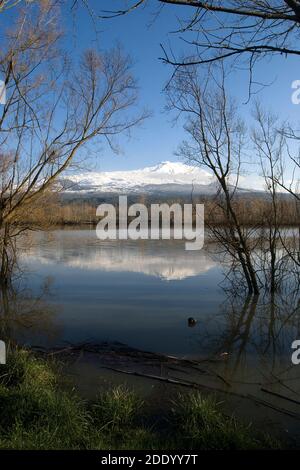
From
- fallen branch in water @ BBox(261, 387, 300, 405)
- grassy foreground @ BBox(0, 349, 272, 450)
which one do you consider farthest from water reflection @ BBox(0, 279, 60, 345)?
fallen branch in water @ BBox(261, 387, 300, 405)

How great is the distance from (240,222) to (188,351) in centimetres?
547

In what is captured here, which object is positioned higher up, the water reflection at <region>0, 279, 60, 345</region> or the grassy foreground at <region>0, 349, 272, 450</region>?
the grassy foreground at <region>0, 349, 272, 450</region>

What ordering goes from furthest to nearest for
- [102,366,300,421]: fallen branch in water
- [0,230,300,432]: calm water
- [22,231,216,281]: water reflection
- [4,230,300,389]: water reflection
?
1. [22,231,216,281]: water reflection
2. [4,230,300,389]: water reflection
3. [0,230,300,432]: calm water
4. [102,366,300,421]: fallen branch in water

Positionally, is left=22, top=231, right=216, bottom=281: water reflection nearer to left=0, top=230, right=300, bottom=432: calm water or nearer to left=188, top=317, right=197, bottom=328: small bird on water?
left=0, top=230, right=300, bottom=432: calm water

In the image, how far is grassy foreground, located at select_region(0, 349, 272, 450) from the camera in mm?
3520

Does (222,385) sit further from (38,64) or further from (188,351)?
(38,64)

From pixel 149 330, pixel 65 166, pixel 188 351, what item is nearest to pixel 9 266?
pixel 65 166

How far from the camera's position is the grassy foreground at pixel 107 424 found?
3520mm

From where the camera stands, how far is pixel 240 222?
11148 mm

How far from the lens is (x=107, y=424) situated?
3.85 meters

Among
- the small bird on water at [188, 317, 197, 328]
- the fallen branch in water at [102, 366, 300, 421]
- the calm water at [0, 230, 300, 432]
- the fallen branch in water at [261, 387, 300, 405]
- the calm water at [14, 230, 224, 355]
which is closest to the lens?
the fallen branch in water at [102, 366, 300, 421]

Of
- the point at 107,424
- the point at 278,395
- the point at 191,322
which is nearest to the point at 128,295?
the point at 191,322

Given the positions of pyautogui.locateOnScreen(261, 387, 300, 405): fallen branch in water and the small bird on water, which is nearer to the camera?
pyautogui.locateOnScreen(261, 387, 300, 405): fallen branch in water

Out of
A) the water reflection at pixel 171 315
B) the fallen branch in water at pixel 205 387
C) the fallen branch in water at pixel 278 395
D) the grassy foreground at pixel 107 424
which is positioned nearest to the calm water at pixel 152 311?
the water reflection at pixel 171 315
